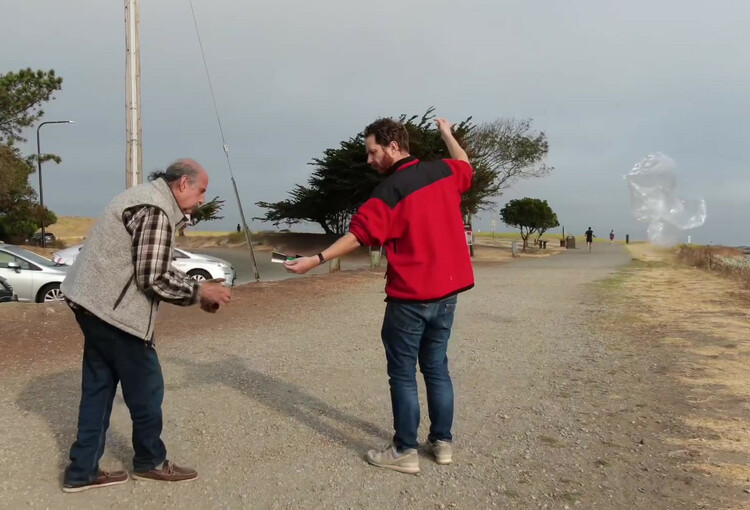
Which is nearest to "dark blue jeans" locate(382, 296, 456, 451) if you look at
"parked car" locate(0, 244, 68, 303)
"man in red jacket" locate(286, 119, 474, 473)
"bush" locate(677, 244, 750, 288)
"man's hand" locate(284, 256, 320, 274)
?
"man in red jacket" locate(286, 119, 474, 473)

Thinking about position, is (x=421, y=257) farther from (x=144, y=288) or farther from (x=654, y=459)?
(x=654, y=459)

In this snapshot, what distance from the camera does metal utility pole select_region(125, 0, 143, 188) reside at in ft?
35.1

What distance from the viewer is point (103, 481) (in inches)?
134

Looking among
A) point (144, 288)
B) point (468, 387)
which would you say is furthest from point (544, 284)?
point (144, 288)

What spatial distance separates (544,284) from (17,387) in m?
13.6

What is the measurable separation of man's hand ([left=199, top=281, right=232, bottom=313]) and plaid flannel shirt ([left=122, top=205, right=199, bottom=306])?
0.16 m

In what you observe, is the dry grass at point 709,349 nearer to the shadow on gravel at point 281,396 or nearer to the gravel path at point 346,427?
the gravel path at point 346,427

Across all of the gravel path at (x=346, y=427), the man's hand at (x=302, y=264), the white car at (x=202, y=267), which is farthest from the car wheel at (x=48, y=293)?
the man's hand at (x=302, y=264)

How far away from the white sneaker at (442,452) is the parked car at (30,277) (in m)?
10.5

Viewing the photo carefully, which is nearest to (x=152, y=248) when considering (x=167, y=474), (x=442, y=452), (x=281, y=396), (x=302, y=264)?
(x=302, y=264)

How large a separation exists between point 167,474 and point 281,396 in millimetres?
1816

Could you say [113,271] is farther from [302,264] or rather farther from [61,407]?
[61,407]

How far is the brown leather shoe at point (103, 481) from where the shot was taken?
3.34 metres

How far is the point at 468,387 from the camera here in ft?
18.7
